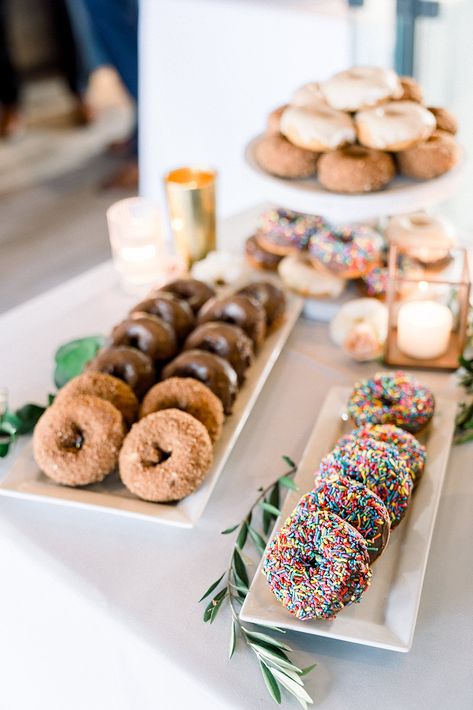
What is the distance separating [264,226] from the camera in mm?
1519

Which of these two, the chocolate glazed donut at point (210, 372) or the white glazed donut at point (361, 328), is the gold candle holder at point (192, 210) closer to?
the white glazed donut at point (361, 328)

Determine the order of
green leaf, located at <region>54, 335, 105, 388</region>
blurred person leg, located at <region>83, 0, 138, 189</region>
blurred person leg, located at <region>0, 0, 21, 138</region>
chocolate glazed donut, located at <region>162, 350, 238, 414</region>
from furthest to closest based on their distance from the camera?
blurred person leg, located at <region>0, 0, 21, 138</region> → blurred person leg, located at <region>83, 0, 138, 189</region> → green leaf, located at <region>54, 335, 105, 388</region> → chocolate glazed donut, located at <region>162, 350, 238, 414</region>

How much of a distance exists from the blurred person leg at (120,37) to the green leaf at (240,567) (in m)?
3.06

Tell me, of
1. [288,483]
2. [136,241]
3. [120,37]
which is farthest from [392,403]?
[120,37]

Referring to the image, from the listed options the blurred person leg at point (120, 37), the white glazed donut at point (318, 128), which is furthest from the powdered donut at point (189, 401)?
the blurred person leg at point (120, 37)

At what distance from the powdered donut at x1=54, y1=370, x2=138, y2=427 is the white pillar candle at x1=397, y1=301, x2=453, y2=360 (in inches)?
18.4

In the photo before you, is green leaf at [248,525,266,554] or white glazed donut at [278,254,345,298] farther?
white glazed donut at [278,254,345,298]

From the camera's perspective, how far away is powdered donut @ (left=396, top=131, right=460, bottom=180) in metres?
1.29

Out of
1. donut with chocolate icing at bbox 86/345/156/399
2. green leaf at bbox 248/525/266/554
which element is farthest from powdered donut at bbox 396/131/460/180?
green leaf at bbox 248/525/266/554

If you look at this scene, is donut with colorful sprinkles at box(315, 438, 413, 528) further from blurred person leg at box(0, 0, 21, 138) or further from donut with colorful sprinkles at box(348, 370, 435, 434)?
blurred person leg at box(0, 0, 21, 138)

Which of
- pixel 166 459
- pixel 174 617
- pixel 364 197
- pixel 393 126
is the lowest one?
pixel 174 617

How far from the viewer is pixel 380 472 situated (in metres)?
0.92

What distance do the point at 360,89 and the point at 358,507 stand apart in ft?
2.55

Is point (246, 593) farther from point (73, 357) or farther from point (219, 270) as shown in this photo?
point (219, 270)
